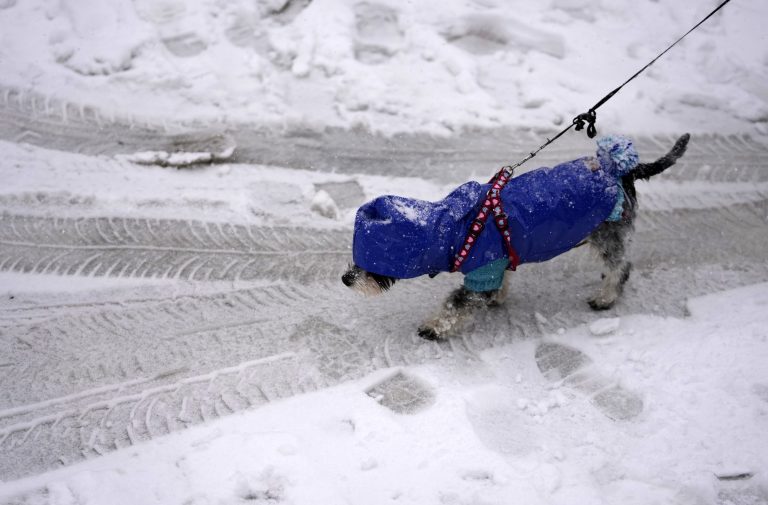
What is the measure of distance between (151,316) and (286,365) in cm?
108

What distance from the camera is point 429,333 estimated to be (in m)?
4.30

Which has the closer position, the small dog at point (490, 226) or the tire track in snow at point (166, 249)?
the small dog at point (490, 226)

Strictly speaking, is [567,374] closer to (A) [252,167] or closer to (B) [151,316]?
(B) [151,316]

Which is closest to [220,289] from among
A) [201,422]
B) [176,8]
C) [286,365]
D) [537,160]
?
[286,365]

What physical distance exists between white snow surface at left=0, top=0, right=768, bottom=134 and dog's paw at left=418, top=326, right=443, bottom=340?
8.47ft

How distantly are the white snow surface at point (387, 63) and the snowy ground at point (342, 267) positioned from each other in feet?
0.09

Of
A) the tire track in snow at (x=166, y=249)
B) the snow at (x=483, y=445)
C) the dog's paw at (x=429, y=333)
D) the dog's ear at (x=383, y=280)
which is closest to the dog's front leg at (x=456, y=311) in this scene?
the dog's paw at (x=429, y=333)

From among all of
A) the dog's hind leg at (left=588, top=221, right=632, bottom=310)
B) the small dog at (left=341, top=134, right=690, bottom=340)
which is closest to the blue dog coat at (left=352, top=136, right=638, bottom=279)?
the small dog at (left=341, top=134, right=690, bottom=340)

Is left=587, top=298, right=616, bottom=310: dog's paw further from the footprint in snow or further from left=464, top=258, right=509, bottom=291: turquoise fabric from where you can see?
left=464, top=258, right=509, bottom=291: turquoise fabric

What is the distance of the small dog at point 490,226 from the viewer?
3.73 m

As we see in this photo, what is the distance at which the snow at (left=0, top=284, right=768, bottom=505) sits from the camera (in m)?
3.20

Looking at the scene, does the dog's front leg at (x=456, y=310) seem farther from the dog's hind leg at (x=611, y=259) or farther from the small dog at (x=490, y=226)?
the dog's hind leg at (x=611, y=259)

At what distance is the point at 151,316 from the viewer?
4.47 m

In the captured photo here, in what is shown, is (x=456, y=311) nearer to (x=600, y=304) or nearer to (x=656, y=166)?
(x=600, y=304)
